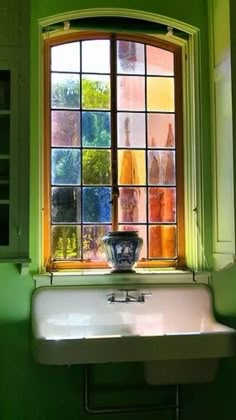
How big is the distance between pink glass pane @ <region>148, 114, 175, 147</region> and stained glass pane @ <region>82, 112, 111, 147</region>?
0.23 m

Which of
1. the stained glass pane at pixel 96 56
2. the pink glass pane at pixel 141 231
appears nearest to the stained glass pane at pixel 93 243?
the pink glass pane at pixel 141 231

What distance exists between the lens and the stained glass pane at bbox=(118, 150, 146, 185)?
2.76 meters

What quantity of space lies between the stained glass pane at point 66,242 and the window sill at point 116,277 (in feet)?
0.39

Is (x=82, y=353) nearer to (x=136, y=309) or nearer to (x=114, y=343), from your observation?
(x=114, y=343)

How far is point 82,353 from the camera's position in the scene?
81.3 inches

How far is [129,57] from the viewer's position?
110 inches

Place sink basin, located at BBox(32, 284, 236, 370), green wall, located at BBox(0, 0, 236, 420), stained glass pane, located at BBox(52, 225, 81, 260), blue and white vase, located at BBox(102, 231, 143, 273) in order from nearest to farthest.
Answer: sink basin, located at BBox(32, 284, 236, 370)
green wall, located at BBox(0, 0, 236, 420)
blue and white vase, located at BBox(102, 231, 143, 273)
stained glass pane, located at BBox(52, 225, 81, 260)

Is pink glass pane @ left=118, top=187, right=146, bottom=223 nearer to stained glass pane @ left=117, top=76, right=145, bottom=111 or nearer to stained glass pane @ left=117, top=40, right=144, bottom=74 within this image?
stained glass pane @ left=117, top=76, right=145, bottom=111

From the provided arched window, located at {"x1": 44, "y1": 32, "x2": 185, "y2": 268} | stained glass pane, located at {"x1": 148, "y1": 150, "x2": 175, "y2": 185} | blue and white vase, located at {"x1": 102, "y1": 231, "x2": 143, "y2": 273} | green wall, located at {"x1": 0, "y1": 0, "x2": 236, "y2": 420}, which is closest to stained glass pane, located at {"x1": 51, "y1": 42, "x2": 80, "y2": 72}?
arched window, located at {"x1": 44, "y1": 32, "x2": 185, "y2": 268}

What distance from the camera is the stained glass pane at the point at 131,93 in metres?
2.78

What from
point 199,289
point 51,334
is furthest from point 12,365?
point 199,289

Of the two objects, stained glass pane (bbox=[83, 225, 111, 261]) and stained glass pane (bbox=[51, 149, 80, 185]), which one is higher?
stained glass pane (bbox=[51, 149, 80, 185])

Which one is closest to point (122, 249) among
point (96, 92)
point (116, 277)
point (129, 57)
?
point (116, 277)

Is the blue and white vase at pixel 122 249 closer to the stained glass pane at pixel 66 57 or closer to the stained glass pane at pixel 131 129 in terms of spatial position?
the stained glass pane at pixel 131 129
